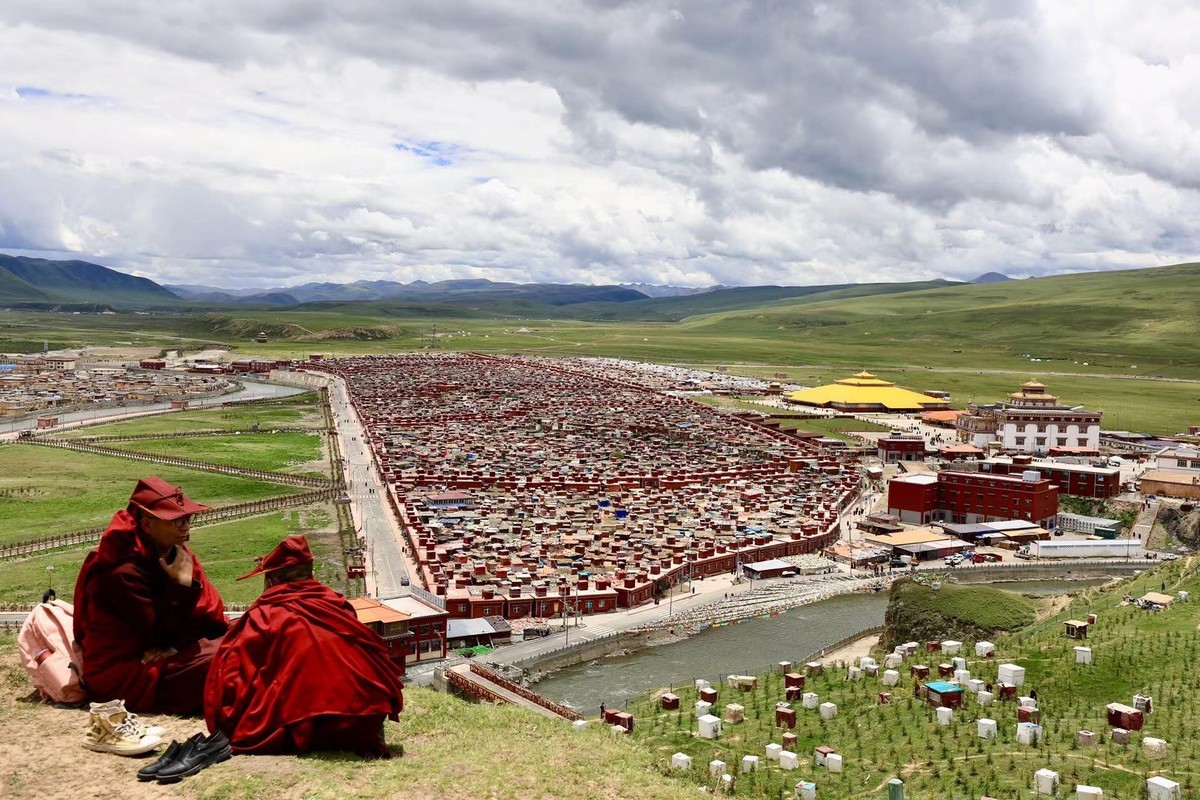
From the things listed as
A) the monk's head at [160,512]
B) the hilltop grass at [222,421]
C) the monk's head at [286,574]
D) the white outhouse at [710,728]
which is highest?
the monk's head at [160,512]

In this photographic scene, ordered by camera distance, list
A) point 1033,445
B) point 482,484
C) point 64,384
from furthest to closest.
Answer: point 64,384 < point 1033,445 < point 482,484

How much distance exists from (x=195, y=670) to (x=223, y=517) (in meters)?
43.6

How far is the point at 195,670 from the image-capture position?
Answer: 450 inches

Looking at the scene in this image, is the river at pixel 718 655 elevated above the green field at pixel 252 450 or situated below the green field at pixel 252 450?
below

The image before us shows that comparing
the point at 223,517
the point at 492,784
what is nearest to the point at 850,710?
the point at 492,784

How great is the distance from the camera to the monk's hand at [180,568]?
11.2 m

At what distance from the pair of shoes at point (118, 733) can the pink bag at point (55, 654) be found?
1.30 metres

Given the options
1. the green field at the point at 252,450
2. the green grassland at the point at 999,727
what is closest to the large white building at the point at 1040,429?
the green grassland at the point at 999,727

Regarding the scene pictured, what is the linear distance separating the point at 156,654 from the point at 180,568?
3.63ft

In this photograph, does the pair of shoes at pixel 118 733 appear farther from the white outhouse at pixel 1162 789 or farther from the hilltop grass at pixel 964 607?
the hilltop grass at pixel 964 607

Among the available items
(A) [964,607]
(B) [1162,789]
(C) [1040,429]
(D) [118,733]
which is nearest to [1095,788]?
(B) [1162,789]

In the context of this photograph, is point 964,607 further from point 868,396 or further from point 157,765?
point 868,396

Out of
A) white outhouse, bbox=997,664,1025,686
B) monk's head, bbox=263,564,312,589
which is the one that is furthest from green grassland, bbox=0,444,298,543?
white outhouse, bbox=997,664,1025,686

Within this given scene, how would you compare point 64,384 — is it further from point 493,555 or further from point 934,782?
point 934,782
